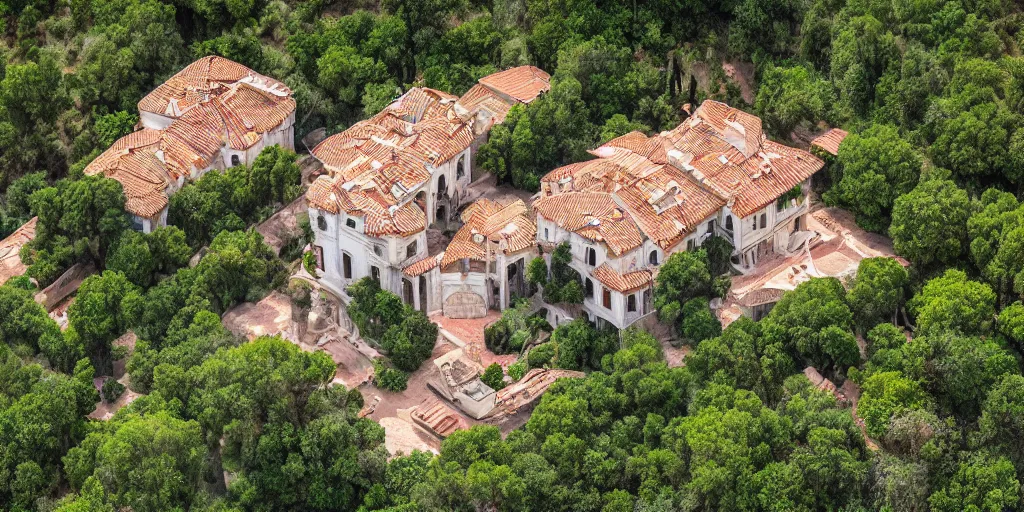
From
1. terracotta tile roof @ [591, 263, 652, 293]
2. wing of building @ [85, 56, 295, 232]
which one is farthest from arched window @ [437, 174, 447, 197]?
wing of building @ [85, 56, 295, 232]

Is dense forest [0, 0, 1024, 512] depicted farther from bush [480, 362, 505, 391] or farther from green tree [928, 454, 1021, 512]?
bush [480, 362, 505, 391]

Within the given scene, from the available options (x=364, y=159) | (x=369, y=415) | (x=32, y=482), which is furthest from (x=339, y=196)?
(x=32, y=482)

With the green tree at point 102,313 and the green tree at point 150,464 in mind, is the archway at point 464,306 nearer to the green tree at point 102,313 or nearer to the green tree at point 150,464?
the green tree at point 102,313

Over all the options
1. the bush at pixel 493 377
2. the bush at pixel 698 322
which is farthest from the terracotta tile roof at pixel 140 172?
the bush at pixel 698 322

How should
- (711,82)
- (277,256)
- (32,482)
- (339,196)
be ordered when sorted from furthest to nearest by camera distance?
(711,82) → (277,256) → (339,196) → (32,482)

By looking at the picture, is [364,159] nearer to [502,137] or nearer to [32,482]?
[502,137]
